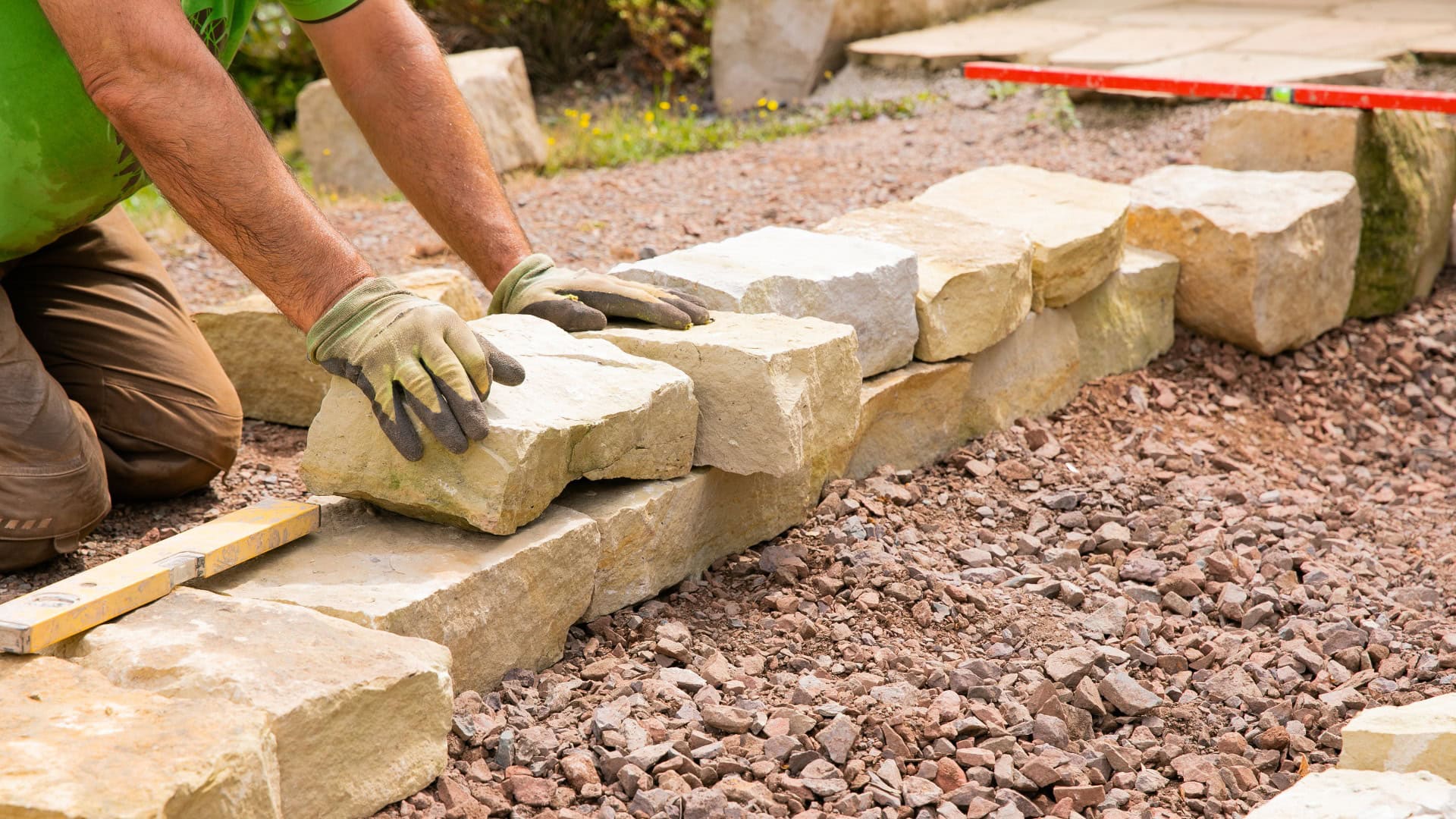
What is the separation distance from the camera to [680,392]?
2.54m

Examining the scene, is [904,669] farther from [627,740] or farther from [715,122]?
[715,122]

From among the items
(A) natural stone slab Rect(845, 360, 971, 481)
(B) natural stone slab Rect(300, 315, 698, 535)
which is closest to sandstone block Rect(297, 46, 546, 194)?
(A) natural stone slab Rect(845, 360, 971, 481)

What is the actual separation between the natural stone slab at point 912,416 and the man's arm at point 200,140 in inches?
50.2

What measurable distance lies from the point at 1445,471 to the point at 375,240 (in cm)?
356

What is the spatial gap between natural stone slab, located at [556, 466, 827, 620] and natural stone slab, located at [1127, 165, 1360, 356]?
1.74 m

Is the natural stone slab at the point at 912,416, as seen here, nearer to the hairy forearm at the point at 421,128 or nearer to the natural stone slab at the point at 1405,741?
the hairy forearm at the point at 421,128

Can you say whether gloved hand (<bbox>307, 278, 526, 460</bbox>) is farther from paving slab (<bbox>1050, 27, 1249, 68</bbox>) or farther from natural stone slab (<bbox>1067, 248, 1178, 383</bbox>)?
paving slab (<bbox>1050, 27, 1249, 68</bbox>)

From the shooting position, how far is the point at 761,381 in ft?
8.36

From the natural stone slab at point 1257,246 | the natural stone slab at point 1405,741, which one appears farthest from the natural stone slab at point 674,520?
the natural stone slab at point 1257,246

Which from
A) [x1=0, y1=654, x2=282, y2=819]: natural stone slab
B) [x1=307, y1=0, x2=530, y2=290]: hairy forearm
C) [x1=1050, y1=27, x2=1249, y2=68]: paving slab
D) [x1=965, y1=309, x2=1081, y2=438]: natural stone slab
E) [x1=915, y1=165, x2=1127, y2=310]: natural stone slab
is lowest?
[x1=965, y1=309, x2=1081, y2=438]: natural stone slab

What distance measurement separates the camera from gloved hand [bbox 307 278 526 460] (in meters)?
2.21

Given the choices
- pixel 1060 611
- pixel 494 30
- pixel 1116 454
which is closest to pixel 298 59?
pixel 494 30

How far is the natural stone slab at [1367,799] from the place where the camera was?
5.39 ft

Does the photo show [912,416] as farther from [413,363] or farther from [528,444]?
[413,363]
